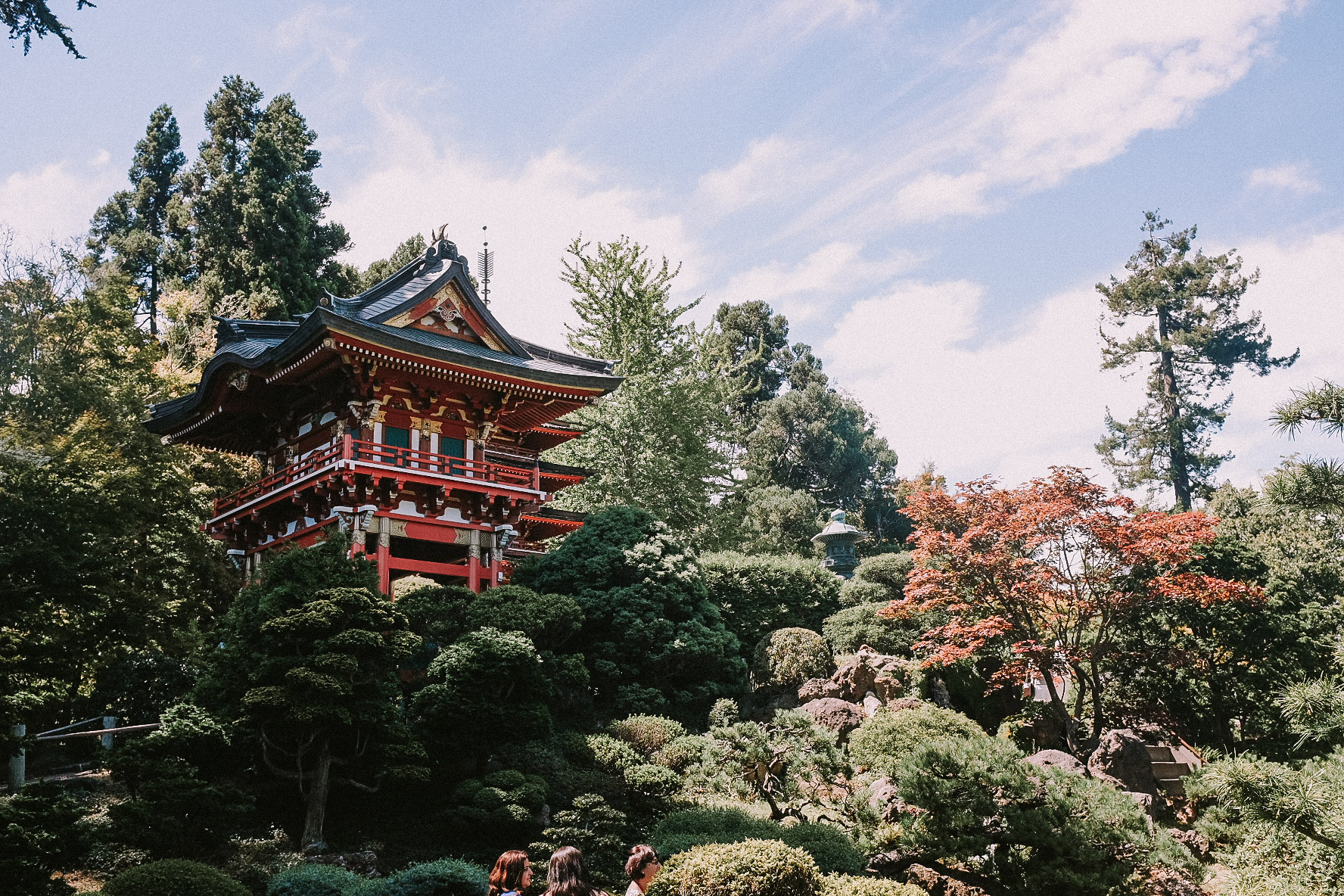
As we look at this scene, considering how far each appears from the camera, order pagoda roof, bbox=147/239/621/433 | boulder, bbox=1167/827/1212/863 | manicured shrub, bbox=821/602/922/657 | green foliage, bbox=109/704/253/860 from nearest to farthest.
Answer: green foliage, bbox=109/704/253/860
boulder, bbox=1167/827/1212/863
pagoda roof, bbox=147/239/621/433
manicured shrub, bbox=821/602/922/657

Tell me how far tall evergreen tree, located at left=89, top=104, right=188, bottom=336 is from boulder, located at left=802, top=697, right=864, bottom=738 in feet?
90.8

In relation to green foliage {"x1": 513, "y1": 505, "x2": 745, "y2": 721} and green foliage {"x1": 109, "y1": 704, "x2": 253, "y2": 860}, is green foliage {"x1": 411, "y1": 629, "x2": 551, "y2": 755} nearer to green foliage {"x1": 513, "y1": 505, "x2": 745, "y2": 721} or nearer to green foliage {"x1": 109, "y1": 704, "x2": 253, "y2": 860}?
green foliage {"x1": 109, "y1": 704, "x2": 253, "y2": 860}

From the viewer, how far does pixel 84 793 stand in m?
12.6

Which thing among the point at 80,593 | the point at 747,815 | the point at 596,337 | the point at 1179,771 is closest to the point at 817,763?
the point at 747,815

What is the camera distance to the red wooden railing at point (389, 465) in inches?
736

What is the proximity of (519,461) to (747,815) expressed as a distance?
42.6 feet

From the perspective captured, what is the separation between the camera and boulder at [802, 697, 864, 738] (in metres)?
17.1

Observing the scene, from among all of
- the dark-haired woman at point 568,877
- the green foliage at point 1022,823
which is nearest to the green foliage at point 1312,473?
the green foliage at point 1022,823

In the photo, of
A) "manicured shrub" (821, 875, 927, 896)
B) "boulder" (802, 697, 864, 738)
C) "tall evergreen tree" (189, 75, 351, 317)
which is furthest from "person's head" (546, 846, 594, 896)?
"tall evergreen tree" (189, 75, 351, 317)

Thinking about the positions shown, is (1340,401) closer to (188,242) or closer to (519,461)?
(519,461)

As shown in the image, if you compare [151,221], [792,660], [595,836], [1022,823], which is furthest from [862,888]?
[151,221]

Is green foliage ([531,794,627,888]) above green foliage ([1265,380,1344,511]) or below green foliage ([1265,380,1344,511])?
below

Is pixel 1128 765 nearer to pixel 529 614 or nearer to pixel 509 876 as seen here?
pixel 529 614

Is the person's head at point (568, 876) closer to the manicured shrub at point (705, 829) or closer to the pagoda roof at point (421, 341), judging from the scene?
the manicured shrub at point (705, 829)
